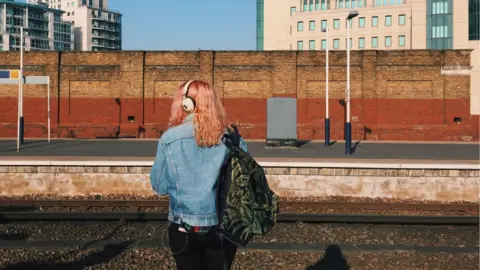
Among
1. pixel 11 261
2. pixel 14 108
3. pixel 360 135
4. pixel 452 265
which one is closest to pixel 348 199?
pixel 452 265

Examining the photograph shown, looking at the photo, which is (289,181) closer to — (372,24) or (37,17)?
(372,24)

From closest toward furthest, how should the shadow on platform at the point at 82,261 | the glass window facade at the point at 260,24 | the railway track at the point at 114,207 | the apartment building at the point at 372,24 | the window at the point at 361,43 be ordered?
the shadow on platform at the point at 82,261 → the railway track at the point at 114,207 → the apartment building at the point at 372,24 → the window at the point at 361,43 → the glass window facade at the point at 260,24

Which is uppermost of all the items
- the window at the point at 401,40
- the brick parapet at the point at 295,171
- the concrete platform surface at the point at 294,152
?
the window at the point at 401,40

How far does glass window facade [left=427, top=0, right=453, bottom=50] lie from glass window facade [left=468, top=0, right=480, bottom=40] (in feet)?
8.31

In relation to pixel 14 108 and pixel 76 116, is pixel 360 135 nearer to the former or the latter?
pixel 76 116

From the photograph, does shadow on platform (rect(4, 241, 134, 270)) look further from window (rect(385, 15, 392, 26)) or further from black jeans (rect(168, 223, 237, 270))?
window (rect(385, 15, 392, 26))

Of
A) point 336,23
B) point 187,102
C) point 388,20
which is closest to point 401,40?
point 388,20

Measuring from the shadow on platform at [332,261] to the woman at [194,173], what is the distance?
141 inches

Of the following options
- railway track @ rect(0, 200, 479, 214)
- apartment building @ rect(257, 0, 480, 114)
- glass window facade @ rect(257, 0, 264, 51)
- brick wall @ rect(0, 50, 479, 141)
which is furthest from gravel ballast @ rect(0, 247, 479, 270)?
glass window facade @ rect(257, 0, 264, 51)

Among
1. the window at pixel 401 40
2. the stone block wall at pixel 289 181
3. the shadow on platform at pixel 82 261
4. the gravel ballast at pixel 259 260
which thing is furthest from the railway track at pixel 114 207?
the window at pixel 401 40

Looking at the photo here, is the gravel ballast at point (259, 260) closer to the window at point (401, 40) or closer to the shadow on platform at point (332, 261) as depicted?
the shadow on platform at point (332, 261)

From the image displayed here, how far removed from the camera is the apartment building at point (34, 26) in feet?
362

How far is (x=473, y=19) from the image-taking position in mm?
67438

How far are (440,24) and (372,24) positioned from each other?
10851mm
